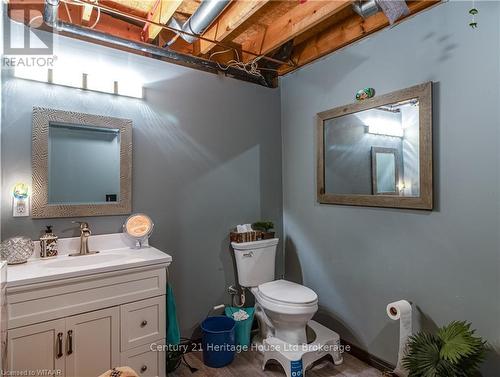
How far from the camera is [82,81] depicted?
75.3 inches

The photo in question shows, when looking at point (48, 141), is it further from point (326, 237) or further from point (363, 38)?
point (363, 38)

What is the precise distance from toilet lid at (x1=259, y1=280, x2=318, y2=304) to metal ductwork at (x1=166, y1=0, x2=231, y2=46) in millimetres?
1881

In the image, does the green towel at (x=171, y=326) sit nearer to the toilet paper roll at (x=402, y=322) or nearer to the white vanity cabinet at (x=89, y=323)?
the white vanity cabinet at (x=89, y=323)

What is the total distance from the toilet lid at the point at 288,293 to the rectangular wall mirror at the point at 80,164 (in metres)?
1.17

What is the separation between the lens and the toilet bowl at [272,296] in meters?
1.94

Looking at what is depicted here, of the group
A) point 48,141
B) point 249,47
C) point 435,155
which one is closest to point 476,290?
point 435,155

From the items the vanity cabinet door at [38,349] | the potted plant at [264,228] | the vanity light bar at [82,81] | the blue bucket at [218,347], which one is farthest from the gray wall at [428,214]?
the vanity cabinet door at [38,349]

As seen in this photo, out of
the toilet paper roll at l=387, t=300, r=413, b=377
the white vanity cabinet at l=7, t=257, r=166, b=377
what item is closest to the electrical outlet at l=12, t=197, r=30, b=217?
the white vanity cabinet at l=7, t=257, r=166, b=377

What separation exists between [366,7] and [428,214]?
1351mm

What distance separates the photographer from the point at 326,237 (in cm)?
242

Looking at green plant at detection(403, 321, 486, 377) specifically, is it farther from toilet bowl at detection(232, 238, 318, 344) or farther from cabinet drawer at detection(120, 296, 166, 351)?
cabinet drawer at detection(120, 296, 166, 351)

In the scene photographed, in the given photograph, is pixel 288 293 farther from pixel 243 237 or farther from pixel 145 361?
pixel 145 361

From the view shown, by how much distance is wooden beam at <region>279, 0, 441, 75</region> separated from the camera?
6.46 ft

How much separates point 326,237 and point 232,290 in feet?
3.04
